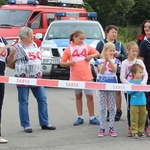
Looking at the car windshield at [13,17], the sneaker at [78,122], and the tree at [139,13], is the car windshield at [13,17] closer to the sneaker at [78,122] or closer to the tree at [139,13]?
the sneaker at [78,122]

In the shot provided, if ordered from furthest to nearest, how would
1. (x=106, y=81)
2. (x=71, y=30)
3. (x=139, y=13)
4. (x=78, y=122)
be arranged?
(x=139, y=13), (x=71, y=30), (x=78, y=122), (x=106, y=81)

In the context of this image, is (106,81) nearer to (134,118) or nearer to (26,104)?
(134,118)

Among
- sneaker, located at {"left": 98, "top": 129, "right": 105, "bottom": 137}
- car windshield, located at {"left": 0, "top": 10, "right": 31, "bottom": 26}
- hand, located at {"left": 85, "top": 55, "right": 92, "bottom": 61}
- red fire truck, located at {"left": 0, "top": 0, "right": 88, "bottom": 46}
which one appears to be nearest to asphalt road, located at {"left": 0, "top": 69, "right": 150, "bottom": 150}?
sneaker, located at {"left": 98, "top": 129, "right": 105, "bottom": 137}

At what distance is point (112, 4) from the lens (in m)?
51.8

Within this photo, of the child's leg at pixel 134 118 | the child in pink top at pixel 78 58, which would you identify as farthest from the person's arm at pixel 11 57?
the child's leg at pixel 134 118

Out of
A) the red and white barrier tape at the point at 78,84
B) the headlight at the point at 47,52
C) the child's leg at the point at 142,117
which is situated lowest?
the child's leg at the point at 142,117

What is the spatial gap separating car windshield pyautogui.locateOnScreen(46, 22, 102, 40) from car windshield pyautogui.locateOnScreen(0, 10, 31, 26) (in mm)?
3239

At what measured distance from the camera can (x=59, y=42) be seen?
1398cm

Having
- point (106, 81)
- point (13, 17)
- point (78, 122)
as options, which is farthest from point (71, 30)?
point (106, 81)

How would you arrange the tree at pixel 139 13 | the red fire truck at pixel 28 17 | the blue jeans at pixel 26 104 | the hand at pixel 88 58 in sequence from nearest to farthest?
1. the blue jeans at pixel 26 104
2. the hand at pixel 88 58
3. the red fire truck at pixel 28 17
4. the tree at pixel 139 13

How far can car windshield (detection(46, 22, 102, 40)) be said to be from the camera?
14.5 meters

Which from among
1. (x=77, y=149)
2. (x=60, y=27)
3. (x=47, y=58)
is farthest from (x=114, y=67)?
(x=60, y=27)

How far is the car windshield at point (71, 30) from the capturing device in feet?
47.6

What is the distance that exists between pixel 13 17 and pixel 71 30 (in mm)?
4019
